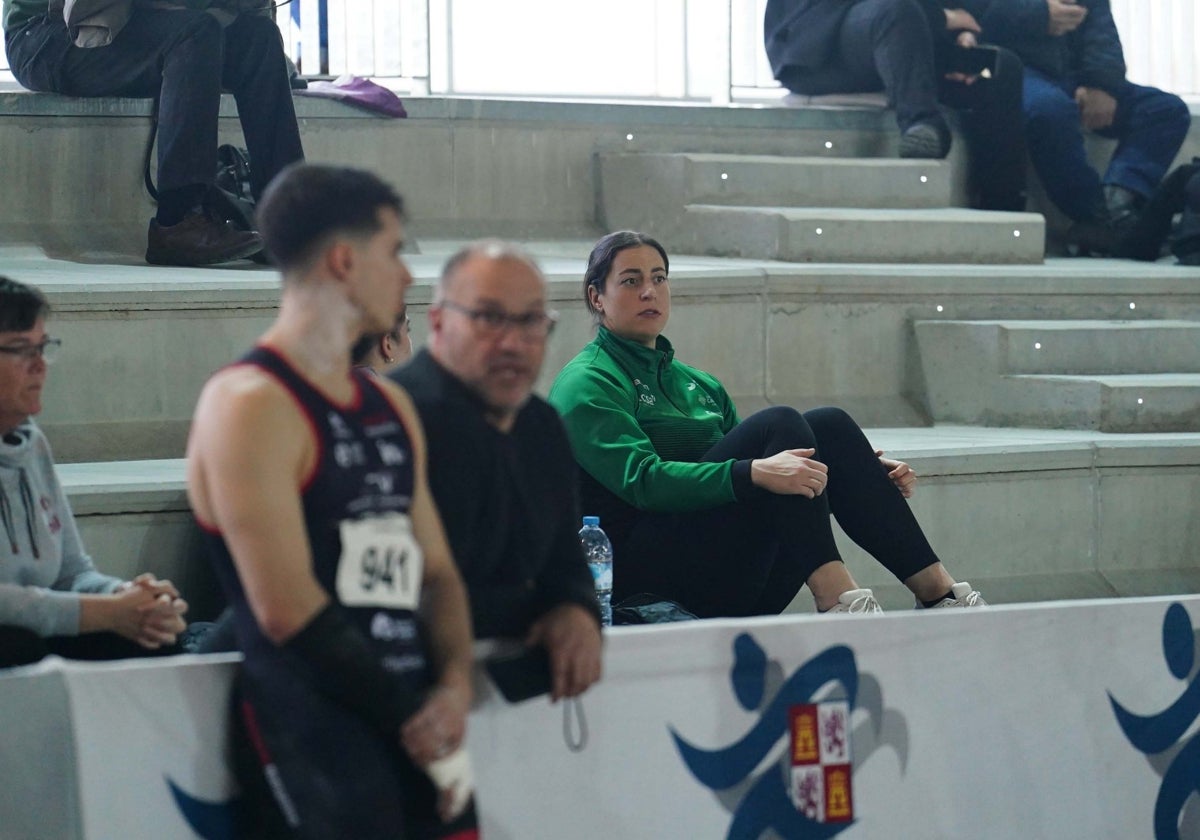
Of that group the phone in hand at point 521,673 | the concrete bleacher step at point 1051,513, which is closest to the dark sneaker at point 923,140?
the concrete bleacher step at point 1051,513

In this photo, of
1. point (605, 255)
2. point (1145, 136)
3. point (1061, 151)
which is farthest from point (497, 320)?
point (1145, 136)

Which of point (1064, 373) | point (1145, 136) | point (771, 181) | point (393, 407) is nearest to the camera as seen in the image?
point (393, 407)

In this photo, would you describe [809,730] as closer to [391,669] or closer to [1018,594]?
[391,669]

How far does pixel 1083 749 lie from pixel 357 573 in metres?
1.50

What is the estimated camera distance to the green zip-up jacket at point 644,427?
143 inches

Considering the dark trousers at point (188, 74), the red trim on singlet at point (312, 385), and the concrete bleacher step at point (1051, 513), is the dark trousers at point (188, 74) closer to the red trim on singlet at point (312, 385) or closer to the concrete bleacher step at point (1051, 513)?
the concrete bleacher step at point (1051, 513)

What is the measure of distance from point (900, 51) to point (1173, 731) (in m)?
3.86

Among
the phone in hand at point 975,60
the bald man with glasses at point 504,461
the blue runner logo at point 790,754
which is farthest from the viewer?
the phone in hand at point 975,60

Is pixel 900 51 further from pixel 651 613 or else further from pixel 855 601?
pixel 651 613

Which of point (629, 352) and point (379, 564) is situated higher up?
point (629, 352)

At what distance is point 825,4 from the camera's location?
21.3ft

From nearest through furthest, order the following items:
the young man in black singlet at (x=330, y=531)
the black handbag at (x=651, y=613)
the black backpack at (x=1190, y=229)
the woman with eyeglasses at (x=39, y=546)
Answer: the young man in black singlet at (x=330, y=531) → the woman with eyeglasses at (x=39, y=546) → the black handbag at (x=651, y=613) → the black backpack at (x=1190, y=229)

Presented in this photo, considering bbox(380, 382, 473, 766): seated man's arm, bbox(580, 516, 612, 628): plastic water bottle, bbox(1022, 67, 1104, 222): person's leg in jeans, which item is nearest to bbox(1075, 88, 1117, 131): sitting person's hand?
bbox(1022, 67, 1104, 222): person's leg in jeans

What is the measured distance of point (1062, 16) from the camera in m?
6.80
